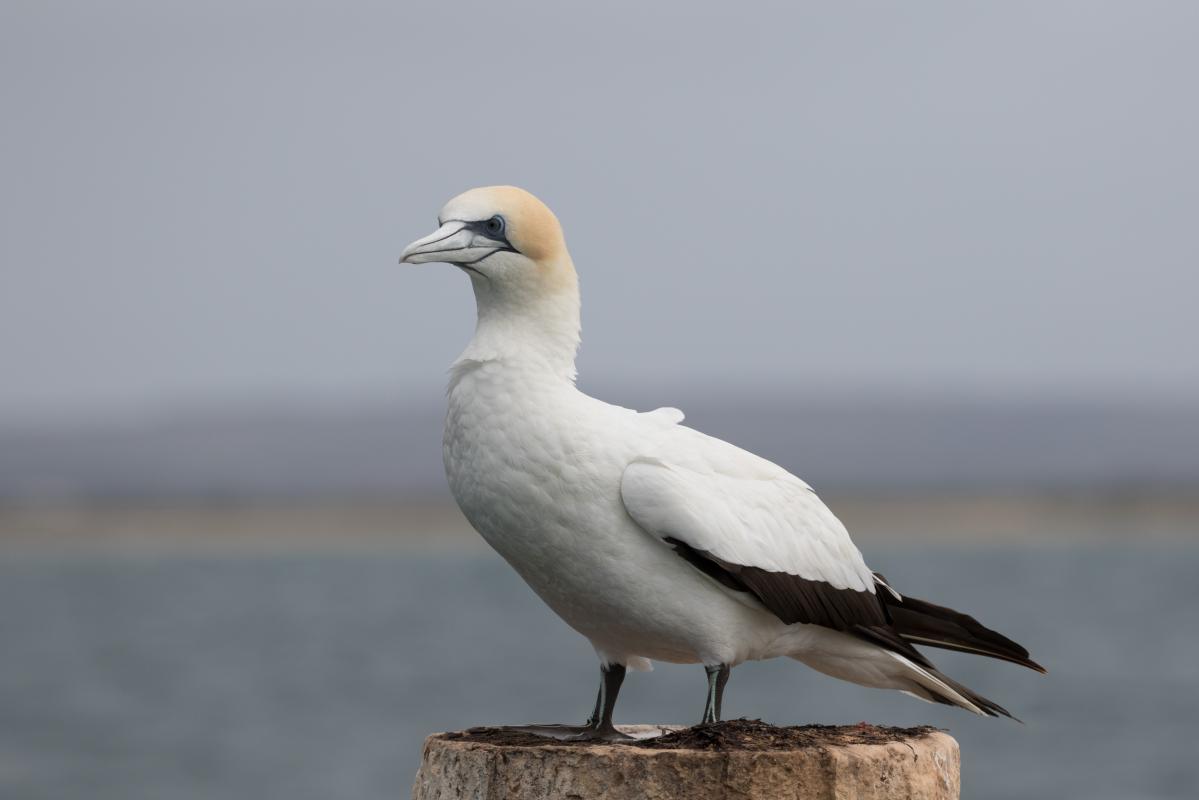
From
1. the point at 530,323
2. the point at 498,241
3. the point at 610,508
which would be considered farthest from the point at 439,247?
the point at 610,508

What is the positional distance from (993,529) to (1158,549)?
14.6m

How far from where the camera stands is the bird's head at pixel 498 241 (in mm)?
7473

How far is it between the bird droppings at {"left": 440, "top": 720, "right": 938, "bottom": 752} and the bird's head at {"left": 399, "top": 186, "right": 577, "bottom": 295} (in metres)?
1.97

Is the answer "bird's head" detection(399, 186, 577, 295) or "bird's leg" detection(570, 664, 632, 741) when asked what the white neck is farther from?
"bird's leg" detection(570, 664, 632, 741)

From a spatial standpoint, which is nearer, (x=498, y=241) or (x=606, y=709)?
(x=498, y=241)

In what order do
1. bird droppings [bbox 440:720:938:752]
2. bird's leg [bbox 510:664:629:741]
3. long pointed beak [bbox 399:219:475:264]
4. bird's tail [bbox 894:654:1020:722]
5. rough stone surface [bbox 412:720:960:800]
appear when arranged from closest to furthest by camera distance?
rough stone surface [bbox 412:720:960:800] → bird droppings [bbox 440:720:938:752] → long pointed beak [bbox 399:219:475:264] → bird's leg [bbox 510:664:629:741] → bird's tail [bbox 894:654:1020:722]

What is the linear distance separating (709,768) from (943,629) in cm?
202

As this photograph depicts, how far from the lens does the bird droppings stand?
269 inches

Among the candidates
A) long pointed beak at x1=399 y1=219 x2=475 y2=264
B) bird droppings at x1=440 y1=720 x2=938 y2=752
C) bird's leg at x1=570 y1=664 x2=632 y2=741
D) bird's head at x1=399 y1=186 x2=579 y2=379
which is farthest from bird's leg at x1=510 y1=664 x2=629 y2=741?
long pointed beak at x1=399 y1=219 x2=475 y2=264

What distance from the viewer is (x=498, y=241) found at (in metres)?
7.58

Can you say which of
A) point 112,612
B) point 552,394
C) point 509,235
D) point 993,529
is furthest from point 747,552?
point 993,529

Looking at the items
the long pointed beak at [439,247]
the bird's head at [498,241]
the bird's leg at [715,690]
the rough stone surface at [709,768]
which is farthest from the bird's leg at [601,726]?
the long pointed beak at [439,247]

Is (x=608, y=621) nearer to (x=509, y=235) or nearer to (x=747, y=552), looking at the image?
(x=747, y=552)

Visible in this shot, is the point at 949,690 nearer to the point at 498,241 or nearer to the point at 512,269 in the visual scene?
the point at 512,269
